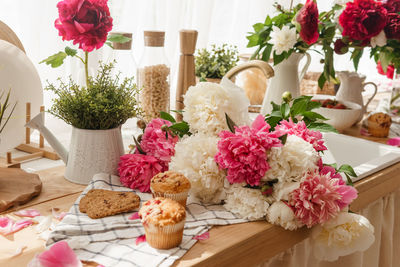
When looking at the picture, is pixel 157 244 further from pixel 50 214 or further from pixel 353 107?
pixel 353 107

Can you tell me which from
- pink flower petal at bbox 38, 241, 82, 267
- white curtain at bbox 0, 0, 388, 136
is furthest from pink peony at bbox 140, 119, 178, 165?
white curtain at bbox 0, 0, 388, 136

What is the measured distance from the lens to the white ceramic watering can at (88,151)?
2.97ft

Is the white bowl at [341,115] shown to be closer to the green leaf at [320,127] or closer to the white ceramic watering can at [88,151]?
the green leaf at [320,127]

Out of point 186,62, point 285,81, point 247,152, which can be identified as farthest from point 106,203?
point 285,81

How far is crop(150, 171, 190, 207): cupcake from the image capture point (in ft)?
2.51

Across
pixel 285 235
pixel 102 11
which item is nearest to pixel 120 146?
pixel 102 11

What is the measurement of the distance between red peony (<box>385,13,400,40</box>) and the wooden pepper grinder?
2.22ft

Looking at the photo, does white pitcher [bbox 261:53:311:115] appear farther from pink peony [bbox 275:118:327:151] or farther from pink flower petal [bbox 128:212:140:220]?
pink flower petal [bbox 128:212:140:220]

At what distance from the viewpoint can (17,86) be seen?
1031 millimetres

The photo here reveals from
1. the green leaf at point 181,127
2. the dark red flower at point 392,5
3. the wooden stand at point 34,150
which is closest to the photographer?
the green leaf at point 181,127

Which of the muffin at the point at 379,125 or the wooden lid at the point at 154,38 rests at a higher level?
the wooden lid at the point at 154,38

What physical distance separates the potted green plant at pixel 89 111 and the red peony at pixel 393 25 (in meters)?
0.98

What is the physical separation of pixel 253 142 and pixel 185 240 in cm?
21

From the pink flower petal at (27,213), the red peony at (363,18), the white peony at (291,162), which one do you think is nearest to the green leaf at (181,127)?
the white peony at (291,162)
